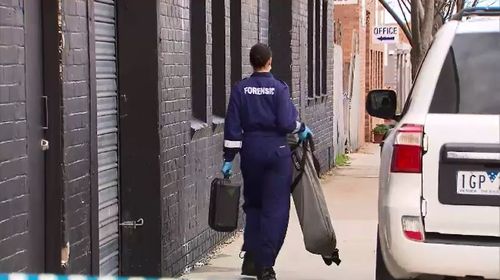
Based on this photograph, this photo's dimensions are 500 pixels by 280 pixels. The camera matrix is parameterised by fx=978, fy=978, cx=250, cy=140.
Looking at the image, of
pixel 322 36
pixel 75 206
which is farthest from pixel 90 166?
pixel 322 36

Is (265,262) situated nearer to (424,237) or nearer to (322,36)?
(424,237)

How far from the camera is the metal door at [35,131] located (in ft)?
17.5

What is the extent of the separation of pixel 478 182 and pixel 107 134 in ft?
10.3

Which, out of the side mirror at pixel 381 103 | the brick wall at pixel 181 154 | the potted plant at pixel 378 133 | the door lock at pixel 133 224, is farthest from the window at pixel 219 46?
Answer: the potted plant at pixel 378 133

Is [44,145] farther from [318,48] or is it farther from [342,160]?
[342,160]

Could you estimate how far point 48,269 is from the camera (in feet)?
18.3

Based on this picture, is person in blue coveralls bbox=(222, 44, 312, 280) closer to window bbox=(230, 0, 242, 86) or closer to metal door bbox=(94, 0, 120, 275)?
metal door bbox=(94, 0, 120, 275)

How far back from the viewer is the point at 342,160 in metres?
21.1

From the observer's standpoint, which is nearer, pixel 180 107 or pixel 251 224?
pixel 251 224

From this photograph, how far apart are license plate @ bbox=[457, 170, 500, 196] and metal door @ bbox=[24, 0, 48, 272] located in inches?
90.8

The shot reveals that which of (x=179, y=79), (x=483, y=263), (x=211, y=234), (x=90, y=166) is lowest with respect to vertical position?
(x=211, y=234)

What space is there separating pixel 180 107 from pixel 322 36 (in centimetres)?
1017

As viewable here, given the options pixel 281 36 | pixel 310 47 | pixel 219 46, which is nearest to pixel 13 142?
pixel 219 46

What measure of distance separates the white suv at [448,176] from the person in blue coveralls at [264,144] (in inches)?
77.3
